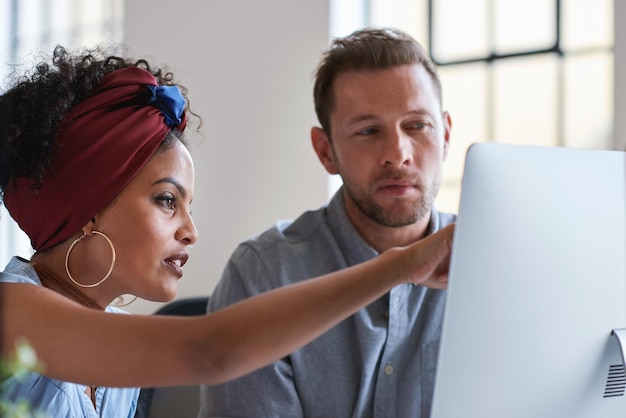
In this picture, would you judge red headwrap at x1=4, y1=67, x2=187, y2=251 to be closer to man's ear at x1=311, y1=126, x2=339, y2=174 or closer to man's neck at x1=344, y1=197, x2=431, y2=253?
man's neck at x1=344, y1=197, x2=431, y2=253

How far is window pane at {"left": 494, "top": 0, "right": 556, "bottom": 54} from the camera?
141 inches

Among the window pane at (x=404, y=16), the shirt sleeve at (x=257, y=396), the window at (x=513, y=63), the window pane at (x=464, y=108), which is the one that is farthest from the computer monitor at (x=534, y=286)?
the window pane at (x=404, y=16)

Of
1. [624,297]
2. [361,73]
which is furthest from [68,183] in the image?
[361,73]

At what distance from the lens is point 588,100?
3.38 metres

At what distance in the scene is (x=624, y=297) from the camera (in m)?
0.95

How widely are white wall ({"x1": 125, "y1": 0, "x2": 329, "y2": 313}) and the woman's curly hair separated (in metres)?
2.29

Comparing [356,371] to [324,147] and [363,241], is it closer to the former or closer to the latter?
[363,241]

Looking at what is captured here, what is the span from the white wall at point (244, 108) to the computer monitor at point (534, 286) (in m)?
2.65

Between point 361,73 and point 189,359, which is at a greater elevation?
point 361,73

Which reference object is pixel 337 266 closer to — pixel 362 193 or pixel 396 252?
pixel 362 193

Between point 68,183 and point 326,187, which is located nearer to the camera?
point 68,183

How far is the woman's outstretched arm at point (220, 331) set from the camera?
0.92 m

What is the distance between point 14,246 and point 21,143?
12.1ft

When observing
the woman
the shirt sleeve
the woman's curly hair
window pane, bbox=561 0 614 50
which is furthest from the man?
window pane, bbox=561 0 614 50
